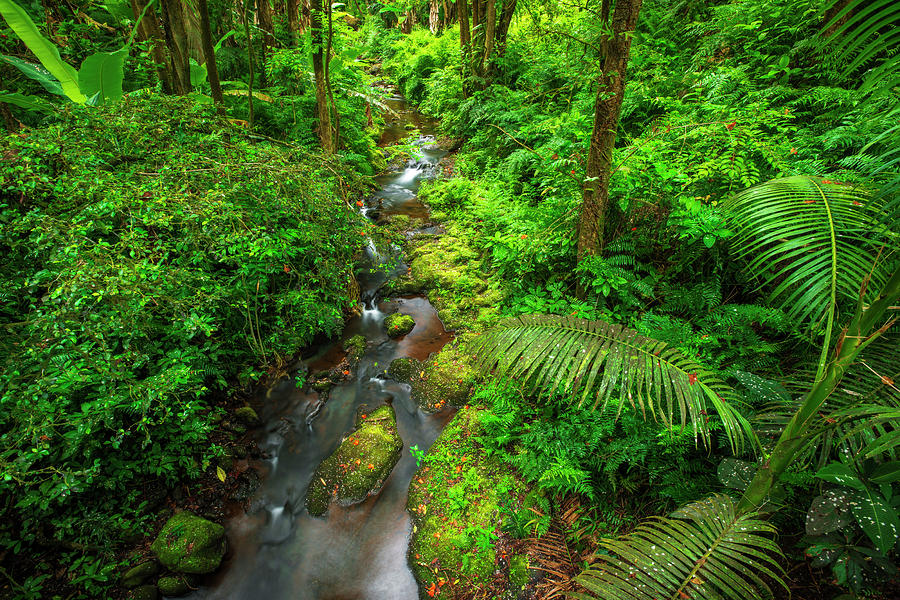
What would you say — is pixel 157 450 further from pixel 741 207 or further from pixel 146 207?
pixel 741 207

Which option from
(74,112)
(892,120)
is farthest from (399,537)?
(892,120)

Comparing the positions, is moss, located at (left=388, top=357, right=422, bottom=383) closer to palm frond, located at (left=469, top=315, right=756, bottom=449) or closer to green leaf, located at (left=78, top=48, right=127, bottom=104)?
palm frond, located at (left=469, top=315, right=756, bottom=449)

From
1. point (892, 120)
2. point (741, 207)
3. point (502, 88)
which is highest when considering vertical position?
point (502, 88)

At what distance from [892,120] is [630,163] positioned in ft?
6.22

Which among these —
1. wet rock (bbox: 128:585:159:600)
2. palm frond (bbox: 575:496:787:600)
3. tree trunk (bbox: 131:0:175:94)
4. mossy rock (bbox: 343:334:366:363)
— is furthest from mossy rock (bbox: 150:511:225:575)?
tree trunk (bbox: 131:0:175:94)

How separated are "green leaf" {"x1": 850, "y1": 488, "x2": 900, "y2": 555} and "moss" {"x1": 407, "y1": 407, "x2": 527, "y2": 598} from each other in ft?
7.00

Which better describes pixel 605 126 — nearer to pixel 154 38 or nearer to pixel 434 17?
pixel 154 38

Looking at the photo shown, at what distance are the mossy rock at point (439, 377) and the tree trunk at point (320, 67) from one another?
367 cm

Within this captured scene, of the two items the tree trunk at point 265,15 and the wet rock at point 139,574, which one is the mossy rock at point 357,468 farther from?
the tree trunk at point 265,15

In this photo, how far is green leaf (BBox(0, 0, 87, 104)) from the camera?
126 inches

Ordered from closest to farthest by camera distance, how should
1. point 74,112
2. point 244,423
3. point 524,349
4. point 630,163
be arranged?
1. point 524,349
2. point 74,112
3. point 630,163
4. point 244,423

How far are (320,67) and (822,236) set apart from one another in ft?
21.5

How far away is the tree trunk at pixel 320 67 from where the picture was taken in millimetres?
5480

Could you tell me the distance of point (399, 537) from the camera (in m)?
3.62
